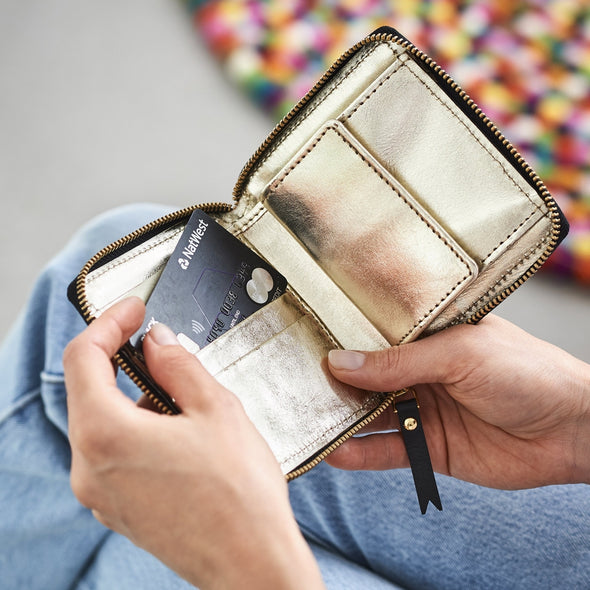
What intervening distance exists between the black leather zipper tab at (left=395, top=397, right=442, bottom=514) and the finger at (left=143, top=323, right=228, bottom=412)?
0.29 m

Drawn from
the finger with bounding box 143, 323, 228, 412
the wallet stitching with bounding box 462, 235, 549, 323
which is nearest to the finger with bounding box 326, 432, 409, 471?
the wallet stitching with bounding box 462, 235, 549, 323

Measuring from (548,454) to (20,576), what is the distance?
686 millimetres

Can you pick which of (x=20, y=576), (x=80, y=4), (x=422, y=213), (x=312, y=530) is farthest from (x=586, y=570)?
(x=80, y=4)

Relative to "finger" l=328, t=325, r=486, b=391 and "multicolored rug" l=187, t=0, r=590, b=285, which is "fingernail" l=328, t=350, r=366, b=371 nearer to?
"finger" l=328, t=325, r=486, b=391

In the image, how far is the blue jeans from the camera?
2.26 feet

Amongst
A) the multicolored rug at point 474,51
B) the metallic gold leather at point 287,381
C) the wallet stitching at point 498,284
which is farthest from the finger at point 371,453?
the multicolored rug at point 474,51

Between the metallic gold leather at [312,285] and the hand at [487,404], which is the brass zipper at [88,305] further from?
the hand at [487,404]

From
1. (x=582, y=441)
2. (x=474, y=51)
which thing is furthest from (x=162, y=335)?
(x=474, y=51)

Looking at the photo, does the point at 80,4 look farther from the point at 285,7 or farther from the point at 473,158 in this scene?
the point at 473,158

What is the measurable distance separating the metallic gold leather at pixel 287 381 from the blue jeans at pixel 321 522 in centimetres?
19

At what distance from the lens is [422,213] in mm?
622

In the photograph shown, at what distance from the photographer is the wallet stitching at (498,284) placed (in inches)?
24.0

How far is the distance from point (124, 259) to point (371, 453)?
0.42m

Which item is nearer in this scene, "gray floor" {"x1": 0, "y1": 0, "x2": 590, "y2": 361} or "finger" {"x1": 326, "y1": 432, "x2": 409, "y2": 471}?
"finger" {"x1": 326, "y1": 432, "x2": 409, "y2": 471}
